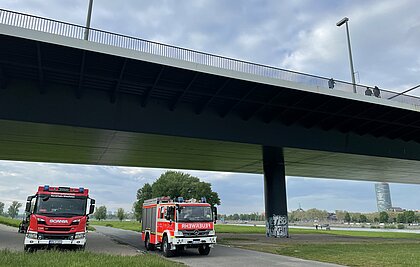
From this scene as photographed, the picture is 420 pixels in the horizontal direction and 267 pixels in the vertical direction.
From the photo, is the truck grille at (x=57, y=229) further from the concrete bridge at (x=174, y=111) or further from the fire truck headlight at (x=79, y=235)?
the concrete bridge at (x=174, y=111)

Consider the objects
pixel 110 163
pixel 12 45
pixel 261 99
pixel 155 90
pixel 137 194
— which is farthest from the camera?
pixel 137 194

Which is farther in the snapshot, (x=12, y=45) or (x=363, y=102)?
(x=363, y=102)

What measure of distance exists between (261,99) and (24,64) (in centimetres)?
1333

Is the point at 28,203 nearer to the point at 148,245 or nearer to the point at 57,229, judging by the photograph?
the point at 57,229

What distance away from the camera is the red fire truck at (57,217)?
14664 mm

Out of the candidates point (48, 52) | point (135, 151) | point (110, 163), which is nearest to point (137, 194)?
point (110, 163)

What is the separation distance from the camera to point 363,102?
21.7 meters

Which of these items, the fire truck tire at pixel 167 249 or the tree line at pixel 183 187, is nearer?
the fire truck tire at pixel 167 249

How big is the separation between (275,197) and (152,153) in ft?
36.7

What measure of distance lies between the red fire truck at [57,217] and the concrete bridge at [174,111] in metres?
4.41

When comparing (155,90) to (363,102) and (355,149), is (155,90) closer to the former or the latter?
(363,102)

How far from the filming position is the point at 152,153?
29.2 metres

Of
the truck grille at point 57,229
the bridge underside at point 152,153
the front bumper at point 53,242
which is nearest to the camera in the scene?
the front bumper at point 53,242

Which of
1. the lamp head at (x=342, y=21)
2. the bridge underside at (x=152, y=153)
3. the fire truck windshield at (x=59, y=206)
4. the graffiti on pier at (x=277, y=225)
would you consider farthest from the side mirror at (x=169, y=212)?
the lamp head at (x=342, y=21)
